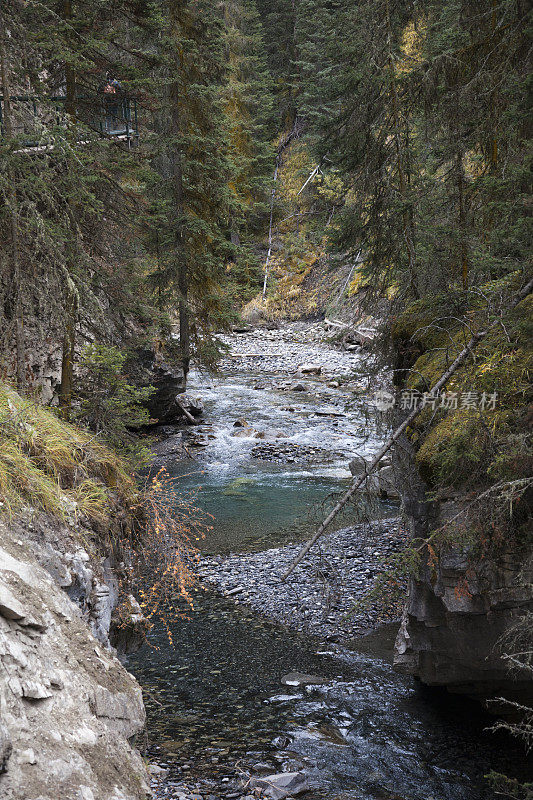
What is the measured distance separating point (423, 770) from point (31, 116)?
9507 mm

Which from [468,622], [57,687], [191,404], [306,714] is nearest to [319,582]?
[306,714]

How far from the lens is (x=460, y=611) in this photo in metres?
5.82

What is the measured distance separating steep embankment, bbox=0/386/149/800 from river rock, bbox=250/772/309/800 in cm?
178

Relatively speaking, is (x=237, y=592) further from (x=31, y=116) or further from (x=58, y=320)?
(x=31, y=116)

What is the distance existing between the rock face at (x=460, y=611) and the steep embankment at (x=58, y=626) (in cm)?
300

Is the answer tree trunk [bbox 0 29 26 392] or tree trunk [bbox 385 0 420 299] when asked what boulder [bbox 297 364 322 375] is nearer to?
tree trunk [bbox 385 0 420 299]

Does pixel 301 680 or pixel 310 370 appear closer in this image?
pixel 301 680

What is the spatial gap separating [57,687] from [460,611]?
3.90 metres

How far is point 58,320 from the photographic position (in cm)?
908

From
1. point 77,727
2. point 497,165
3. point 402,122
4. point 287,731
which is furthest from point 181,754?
point 402,122

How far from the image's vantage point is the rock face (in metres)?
5.51

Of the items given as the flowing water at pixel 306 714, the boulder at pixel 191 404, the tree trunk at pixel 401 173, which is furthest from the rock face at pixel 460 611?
the boulder at pixel 191 404

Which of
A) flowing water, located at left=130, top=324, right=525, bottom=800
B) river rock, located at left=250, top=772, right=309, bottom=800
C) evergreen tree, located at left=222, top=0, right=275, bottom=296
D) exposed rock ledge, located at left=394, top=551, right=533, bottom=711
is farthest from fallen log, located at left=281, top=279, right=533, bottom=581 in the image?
evergreen tree, located at left=222, top=0, right=275, bottom=296

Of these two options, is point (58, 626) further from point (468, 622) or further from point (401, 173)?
point (401, 173)
